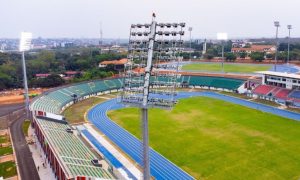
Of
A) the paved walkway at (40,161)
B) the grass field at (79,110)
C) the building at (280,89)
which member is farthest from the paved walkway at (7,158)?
the building at (280,89)

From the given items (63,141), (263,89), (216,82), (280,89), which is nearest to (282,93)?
(280,89)

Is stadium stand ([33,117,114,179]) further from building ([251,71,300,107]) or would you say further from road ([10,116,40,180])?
building ([251,71,300,107])

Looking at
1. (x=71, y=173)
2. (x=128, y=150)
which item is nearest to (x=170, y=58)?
(x=71, y=173)

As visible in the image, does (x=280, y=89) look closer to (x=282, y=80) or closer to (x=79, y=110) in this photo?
(x=282, y=80)

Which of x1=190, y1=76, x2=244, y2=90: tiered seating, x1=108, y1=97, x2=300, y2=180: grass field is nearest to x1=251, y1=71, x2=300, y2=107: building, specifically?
x1=108, y1=97, x2=300, y2=180: grass field

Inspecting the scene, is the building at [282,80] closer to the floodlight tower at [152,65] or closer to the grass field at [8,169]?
the floodlight tower at [152,65]

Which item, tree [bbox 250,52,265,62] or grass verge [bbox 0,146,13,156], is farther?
tree [bbox 250,52,265,62]
